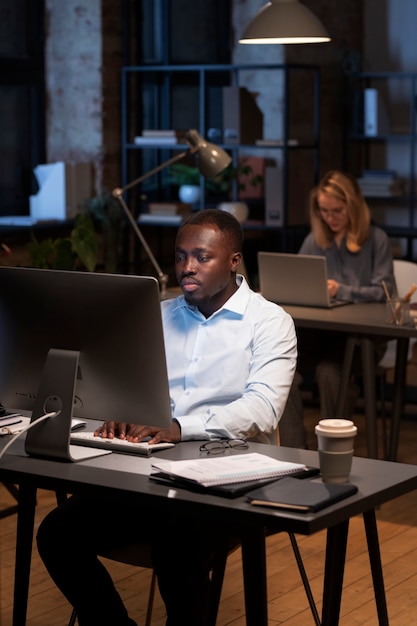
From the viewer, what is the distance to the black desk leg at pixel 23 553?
2842 millimetres

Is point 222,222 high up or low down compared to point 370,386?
up

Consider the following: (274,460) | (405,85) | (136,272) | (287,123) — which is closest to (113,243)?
(136,272)

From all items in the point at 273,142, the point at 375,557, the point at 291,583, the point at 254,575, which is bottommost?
the point at 291,583

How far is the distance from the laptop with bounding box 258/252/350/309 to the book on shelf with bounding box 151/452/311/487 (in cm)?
230

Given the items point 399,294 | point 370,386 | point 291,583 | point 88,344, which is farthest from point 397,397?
point 88,344

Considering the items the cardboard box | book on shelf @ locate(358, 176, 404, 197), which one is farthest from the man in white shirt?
book on shelf @ locate(358, 176, 404, 197)

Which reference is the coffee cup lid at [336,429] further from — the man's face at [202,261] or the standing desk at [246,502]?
the man's face at [202,261]

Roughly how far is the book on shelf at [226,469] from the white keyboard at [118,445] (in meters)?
0.12

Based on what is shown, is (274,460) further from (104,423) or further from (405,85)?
(405,85)

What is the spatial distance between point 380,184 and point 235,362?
16.3 ft

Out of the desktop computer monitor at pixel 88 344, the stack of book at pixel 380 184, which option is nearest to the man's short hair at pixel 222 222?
the desktop computer monitor at pixel 88 344

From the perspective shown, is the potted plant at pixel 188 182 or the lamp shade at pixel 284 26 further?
the potted plant at pixel 188 182

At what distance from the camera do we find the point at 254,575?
7.20 feet

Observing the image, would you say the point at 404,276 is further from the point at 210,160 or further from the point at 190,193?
the point at 190,193
